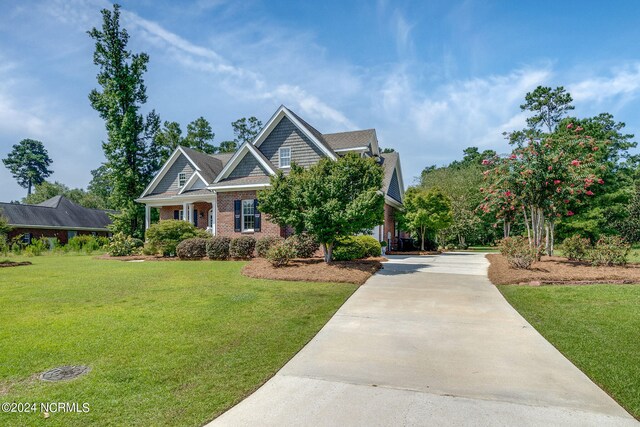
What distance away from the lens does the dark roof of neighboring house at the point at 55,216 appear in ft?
109

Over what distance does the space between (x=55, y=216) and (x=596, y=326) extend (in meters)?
44.3

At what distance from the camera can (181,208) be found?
25.7 metres

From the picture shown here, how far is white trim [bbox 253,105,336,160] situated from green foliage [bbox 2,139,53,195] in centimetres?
8251

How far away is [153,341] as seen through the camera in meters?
5.49

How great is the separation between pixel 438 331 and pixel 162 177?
23933mm

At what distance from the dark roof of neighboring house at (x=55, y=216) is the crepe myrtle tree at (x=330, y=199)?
30733 mm

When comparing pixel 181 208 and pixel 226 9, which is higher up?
pixel 226 9

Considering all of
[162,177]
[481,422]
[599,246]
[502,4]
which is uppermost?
[502,4]

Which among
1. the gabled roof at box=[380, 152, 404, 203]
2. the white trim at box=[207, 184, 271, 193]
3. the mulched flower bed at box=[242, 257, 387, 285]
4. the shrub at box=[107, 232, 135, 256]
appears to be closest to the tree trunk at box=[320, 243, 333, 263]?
the mulched flower bed at box=[242, 257, 387, 285]

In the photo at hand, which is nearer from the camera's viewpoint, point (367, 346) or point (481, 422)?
point (481, 422)

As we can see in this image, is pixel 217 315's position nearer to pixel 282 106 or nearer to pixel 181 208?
pixel 282 106

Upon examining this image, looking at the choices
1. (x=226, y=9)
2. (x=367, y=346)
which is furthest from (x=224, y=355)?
(x=226, y=9)

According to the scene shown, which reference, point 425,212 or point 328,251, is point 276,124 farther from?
point 425,212

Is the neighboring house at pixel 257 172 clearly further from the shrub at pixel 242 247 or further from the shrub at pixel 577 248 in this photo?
the shrub at pixel 577 248
